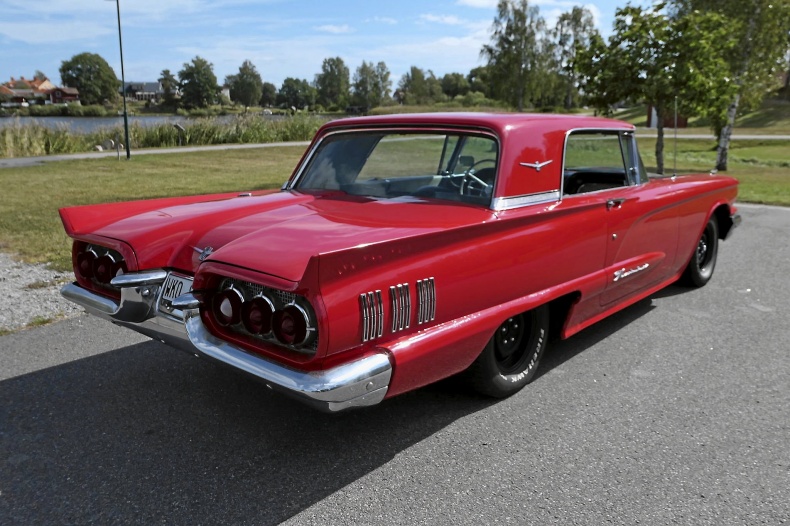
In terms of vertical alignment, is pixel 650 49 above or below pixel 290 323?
above

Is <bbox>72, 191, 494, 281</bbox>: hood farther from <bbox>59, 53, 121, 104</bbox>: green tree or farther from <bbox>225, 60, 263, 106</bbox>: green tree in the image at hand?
<bbox>225, 60, 263, 106</bbox>: green tree

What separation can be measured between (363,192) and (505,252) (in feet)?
3.50

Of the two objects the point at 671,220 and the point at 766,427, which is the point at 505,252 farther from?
the point at 671,220

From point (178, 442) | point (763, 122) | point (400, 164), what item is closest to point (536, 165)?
point (400, 164)

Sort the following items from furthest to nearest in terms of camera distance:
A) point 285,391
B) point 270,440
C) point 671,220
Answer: point 671,220 < point 270,440 < point 285,391

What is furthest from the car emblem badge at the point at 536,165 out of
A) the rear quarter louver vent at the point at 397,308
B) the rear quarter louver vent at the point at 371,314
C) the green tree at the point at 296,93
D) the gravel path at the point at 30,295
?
the green tree at the point at 296,93

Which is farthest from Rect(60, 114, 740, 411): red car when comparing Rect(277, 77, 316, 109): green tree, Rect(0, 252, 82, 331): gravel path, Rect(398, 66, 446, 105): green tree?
Rect(277, 77, 316, 109): green tree

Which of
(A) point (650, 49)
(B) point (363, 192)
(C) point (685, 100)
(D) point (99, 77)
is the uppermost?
(D) point (99, 77)

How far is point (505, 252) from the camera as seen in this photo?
9.58 feet

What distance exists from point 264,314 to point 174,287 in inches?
28.3

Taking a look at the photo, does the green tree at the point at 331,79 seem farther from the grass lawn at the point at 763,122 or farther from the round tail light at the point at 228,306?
the round tail light at the point at 228,306

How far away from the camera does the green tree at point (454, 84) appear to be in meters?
101

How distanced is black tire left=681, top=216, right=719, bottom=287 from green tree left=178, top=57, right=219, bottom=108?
206 feet

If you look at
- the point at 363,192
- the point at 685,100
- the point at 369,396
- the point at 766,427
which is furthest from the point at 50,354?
the point at 685,100
